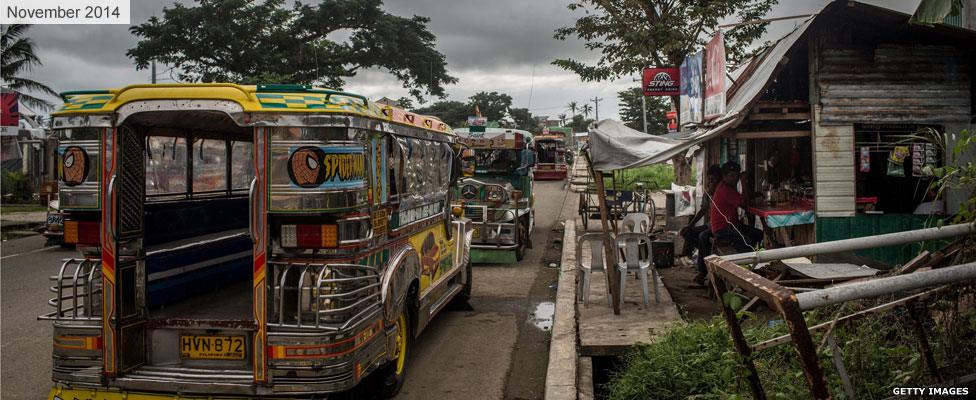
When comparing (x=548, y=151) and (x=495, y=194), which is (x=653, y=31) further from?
(x=548, y=151)

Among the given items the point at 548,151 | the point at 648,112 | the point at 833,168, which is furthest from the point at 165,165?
the point at 648,112

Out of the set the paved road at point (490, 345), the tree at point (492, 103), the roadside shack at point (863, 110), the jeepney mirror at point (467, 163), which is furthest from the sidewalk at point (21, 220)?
the tree at point (492, 103)

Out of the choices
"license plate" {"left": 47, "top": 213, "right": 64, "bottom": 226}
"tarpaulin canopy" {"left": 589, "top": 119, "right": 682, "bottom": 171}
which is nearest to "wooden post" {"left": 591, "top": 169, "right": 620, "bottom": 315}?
"tarpaulin canopy" {"left": 589, "top": 119, "right": 682, "bottom": 171}

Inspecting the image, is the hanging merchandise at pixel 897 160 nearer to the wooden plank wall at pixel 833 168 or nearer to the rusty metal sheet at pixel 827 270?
the wooden plank wall at pixel 833 168

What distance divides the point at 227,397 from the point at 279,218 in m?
1.26

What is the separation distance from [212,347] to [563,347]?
348 cm

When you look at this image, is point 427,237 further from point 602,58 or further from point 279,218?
point 602,58

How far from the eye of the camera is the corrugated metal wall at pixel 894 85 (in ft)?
30.3

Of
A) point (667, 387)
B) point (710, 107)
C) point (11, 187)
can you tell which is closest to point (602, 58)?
point (710, 107)

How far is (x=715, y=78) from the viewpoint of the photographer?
11.5 m

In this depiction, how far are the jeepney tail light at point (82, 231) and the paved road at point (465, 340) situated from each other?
1917mm

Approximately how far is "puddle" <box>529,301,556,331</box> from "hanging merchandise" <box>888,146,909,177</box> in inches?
198

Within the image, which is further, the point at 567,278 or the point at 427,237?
the point at 567,278

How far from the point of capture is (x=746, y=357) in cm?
346
